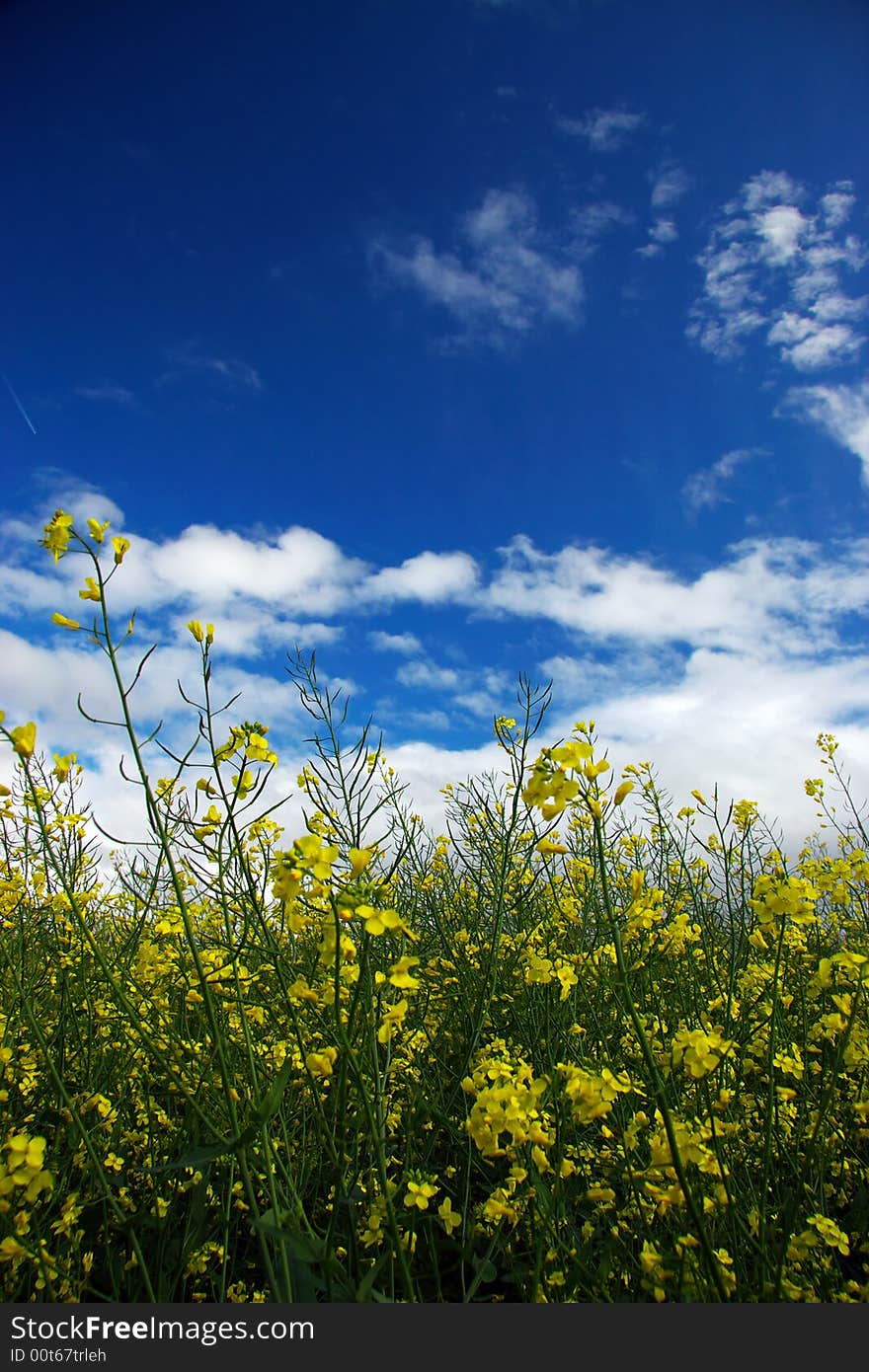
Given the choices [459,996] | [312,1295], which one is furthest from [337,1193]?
[459,996]

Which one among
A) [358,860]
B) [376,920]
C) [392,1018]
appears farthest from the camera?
[392,1018]

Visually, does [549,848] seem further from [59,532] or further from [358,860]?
[59,532]

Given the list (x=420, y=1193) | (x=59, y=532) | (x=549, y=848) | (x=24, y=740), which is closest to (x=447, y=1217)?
(x=420, y=1193)

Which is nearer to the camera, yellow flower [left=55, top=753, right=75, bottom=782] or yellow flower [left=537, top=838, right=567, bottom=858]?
yellow flower [left=537, top=838, right=567, bottom=858]

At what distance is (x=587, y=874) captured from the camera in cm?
328

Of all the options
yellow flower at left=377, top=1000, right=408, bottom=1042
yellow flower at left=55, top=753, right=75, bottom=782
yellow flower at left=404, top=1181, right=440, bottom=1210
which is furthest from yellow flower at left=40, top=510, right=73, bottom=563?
yellow flower at left=404, top=1181, right=440, bottom=1210

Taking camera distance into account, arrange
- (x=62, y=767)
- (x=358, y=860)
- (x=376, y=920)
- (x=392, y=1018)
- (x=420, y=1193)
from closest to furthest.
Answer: (x=376, y=920), (x=358, y=860), (x=392, y=1018), (x=420, y=1193), (x=62, y=767)

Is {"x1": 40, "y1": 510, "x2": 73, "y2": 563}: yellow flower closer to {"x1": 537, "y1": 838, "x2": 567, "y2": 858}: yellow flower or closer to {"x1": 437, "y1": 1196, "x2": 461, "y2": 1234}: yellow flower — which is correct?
{"x1": 537, "y1": 838, "x2": 567, "y2": 858}: yellow flower

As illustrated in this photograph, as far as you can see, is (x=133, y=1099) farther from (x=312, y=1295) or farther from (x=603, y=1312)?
(x=603, y=1312)

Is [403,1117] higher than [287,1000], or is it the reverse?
[287,1000]

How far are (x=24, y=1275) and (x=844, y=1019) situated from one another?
234cm

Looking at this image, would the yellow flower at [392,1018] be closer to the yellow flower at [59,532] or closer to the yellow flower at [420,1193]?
the yellow flower at [420,1193]

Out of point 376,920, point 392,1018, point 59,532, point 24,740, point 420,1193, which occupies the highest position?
point 59,532

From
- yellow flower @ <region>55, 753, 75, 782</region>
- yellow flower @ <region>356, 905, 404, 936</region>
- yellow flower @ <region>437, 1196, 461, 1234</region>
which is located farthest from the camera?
yellow flower @ <region>55, 753, 75, 782</region>
